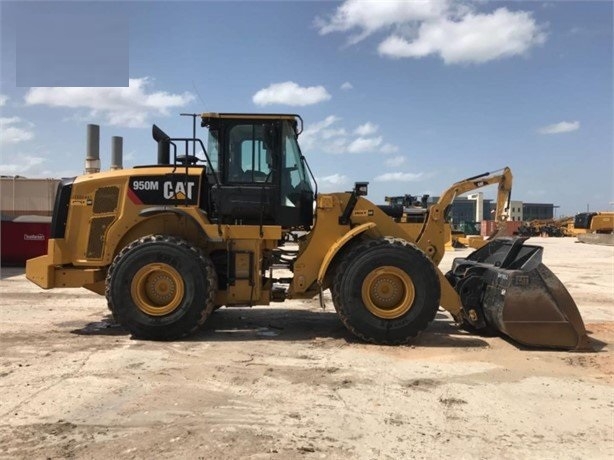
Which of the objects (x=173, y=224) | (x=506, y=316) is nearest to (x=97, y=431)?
(x=173, y=224)

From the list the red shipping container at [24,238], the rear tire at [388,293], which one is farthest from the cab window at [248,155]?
the red shipping container at [24,238]

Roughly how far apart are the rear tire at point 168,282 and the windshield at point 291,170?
4.93 ft

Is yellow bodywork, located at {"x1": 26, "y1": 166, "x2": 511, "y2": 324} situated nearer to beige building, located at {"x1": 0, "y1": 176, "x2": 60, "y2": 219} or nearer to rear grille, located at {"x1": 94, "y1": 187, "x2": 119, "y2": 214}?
rear grille, located at {"x1": 94, "y1": 187, "x2": 119, "y2": 214}

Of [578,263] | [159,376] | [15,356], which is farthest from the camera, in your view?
[578,263]

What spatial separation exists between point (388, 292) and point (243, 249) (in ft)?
6.69

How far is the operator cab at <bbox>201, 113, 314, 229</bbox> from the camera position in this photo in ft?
24.1

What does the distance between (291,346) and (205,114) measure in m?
3.32

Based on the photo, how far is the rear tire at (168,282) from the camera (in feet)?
22.8

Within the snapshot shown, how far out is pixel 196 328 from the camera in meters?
7.03

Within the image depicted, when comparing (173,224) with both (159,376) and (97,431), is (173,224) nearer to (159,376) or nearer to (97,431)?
(159,376)

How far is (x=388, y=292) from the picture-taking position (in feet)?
23.0

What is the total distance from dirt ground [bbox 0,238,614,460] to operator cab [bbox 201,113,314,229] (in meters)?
1.71

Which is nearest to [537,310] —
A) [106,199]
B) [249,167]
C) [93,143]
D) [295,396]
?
[295,396]

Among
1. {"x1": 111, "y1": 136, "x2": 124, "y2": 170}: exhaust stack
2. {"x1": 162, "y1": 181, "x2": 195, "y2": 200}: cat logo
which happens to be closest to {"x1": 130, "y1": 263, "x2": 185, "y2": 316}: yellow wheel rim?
{"x1": 162, "y1": 181, "x2": 195, "y2": 200}: cat logo
